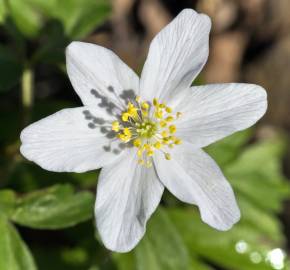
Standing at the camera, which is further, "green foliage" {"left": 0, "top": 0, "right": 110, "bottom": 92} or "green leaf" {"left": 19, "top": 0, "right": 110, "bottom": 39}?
"green leaf" {"left": 19, "top": 0, "right": 110, "bottom": 39}

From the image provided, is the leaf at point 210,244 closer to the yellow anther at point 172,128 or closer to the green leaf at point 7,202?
the yellow anther at point 172,128

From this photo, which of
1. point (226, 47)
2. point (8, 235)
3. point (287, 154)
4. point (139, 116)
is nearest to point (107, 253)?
point (8, 235)

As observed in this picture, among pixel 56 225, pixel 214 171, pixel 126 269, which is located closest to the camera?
pixel 214 171

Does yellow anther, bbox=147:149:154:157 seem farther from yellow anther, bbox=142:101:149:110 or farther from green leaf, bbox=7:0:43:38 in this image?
green leaf, bbox=7:0:43:38

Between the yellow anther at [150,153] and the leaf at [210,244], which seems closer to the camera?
the yellow anther at [150,153]

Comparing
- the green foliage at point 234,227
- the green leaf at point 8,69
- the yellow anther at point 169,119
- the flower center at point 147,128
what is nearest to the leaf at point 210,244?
the green foliage at point 234,227

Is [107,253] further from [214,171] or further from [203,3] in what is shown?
Answer: [203,3]

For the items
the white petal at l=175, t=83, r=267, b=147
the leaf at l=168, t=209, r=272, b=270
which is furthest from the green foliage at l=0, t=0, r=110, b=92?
the leaf at l=168, t=209, r=272, b=270
